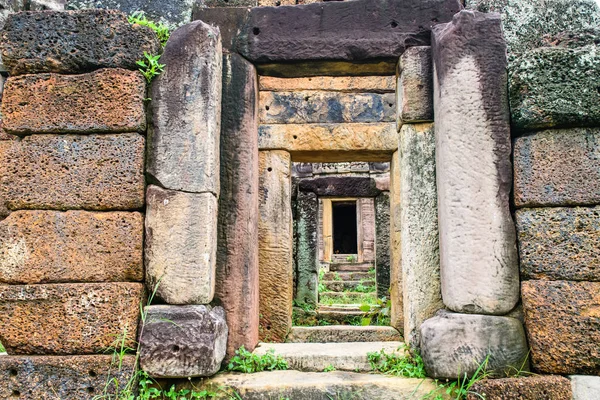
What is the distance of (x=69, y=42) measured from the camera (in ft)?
12.1

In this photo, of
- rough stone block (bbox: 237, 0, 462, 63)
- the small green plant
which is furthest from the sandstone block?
the small green plant

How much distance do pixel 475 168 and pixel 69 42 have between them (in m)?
2.89

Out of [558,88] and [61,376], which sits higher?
[558,88]

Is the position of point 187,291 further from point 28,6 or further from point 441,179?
point 28,6

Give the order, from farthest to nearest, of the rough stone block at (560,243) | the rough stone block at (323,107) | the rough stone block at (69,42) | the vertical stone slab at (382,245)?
the vertical stone slab at (382,245)
the rough stone block at (323,107)
the rough stone block at (69,42)
the rough stone block at (560,243)

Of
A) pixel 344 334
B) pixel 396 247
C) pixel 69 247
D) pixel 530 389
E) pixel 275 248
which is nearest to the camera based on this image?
pixel 530 389

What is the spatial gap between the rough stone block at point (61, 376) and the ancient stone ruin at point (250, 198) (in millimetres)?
13

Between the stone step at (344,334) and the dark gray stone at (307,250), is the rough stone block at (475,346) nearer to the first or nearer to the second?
the stone step at (344,334)

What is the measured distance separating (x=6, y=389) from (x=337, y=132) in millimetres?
4611

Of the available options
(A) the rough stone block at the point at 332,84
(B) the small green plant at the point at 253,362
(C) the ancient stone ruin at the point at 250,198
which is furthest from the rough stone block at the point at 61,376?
(A) the rough stone block at the point at 332,84

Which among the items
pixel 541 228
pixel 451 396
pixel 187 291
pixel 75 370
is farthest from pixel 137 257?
pixel 541 228

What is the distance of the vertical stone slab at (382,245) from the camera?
8.90 m

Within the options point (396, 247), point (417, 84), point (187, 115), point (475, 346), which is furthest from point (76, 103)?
point (396, 247)

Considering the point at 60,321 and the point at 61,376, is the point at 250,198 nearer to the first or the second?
the point at 60,321
